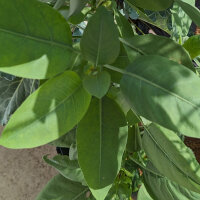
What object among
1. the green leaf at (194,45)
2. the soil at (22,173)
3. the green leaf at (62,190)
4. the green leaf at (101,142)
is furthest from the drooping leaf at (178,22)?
the soil at (22,173)

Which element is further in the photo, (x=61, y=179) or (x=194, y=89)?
(x=61, y=179)

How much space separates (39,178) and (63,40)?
67 cm

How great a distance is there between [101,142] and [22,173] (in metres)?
0.62

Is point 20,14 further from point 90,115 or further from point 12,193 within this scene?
point 12,193

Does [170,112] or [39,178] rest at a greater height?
[170,112]

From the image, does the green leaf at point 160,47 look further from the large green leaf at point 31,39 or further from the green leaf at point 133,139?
the green leaf at point 133,139

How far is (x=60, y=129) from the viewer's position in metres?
0.35

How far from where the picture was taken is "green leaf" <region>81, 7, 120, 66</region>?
0.34m

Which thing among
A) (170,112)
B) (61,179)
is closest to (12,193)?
(61,179)

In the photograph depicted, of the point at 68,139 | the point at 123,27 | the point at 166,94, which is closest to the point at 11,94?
the point at 68,139

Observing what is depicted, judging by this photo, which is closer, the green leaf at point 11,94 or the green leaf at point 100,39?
the green leaf at point 100,39

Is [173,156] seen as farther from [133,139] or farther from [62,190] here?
[62,190]

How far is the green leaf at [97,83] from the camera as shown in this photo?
1.21ft

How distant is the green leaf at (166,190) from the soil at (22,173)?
1.44 ft
